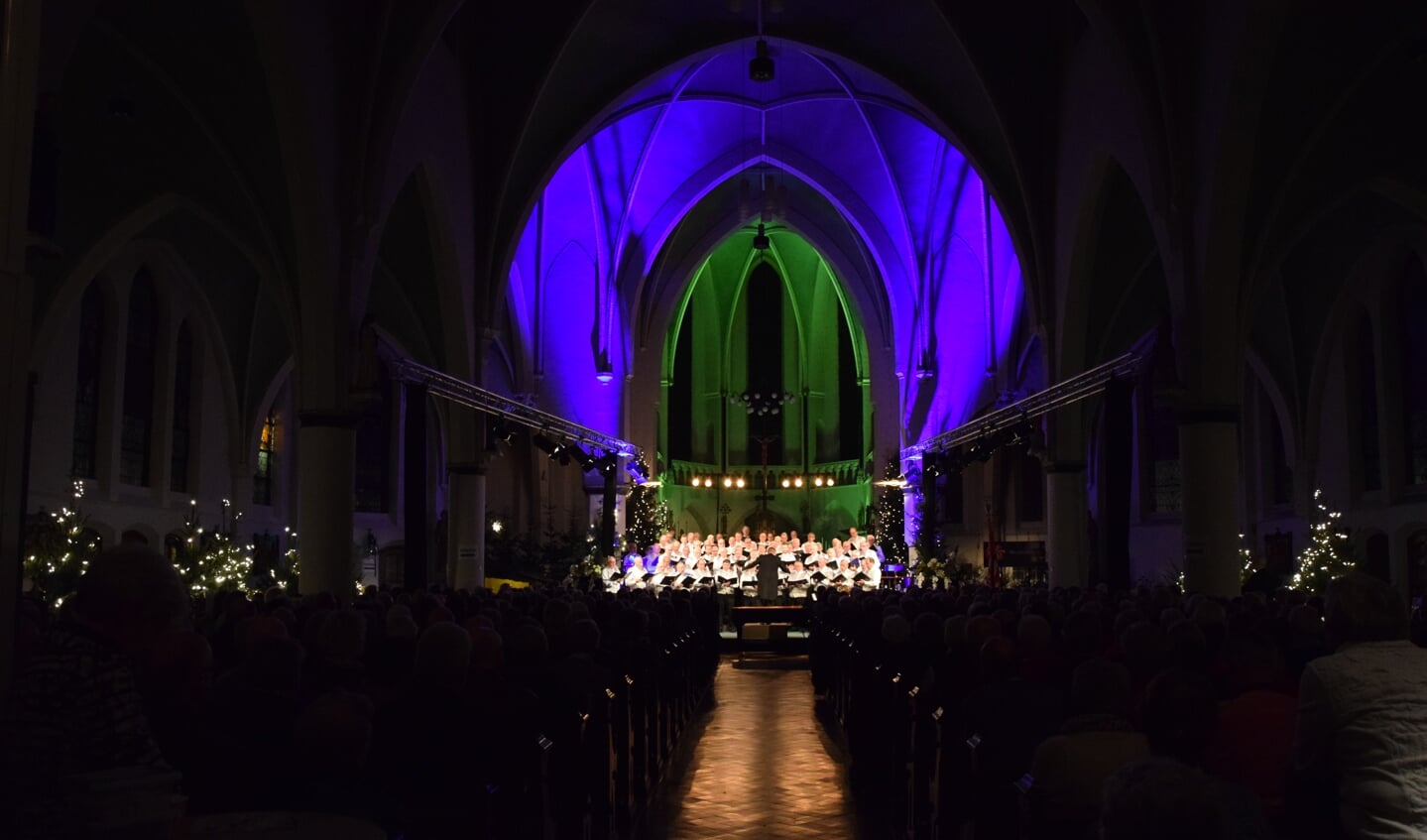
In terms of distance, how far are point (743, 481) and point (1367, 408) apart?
21.5m

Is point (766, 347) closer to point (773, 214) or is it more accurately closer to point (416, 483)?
point (773, 214)

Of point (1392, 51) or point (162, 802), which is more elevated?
point (1392, 51)

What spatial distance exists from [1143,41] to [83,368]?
17.5 meters

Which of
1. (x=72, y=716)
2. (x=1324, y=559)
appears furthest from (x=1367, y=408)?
(x=72, y=716)

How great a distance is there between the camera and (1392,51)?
14.8m

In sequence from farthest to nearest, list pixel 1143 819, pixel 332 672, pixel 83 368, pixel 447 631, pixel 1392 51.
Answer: pixel 83 368 < pixel 1392 51 < pixel 332 672 < pixel 447 631 < pixel 1143 819

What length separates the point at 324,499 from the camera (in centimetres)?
1570

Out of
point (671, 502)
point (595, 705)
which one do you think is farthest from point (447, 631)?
point (671, 502)

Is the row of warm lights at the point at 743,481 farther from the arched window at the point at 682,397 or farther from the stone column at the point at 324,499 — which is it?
the stone column at the point at 324,499

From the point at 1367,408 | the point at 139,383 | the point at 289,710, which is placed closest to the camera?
the point at 289,710

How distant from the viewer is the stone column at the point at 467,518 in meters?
22.4

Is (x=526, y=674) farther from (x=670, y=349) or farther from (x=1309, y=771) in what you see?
(x=670, y=349)

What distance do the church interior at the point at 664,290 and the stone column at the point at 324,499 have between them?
61mm

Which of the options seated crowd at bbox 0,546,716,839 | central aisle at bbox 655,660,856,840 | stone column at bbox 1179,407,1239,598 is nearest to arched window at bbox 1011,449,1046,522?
stone column at bbox 1179,407,1239,598
